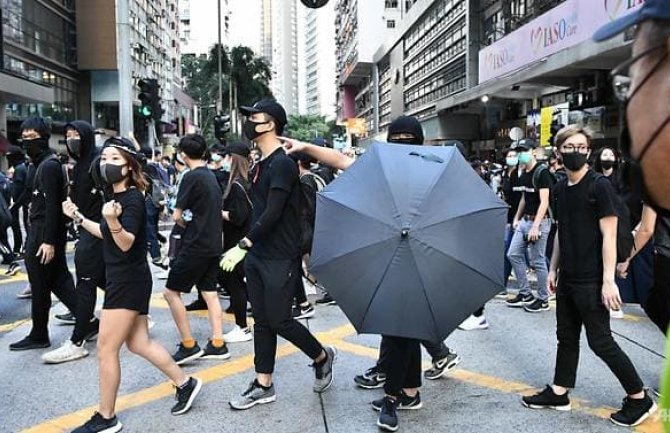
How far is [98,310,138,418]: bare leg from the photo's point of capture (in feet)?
12.3

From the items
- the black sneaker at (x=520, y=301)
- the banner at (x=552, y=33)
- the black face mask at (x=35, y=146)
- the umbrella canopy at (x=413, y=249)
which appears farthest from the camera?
the banner at (x=552, y=33)

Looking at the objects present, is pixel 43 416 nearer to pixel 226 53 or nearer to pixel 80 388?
pixel 80 388

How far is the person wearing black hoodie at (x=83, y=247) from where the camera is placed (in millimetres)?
5207

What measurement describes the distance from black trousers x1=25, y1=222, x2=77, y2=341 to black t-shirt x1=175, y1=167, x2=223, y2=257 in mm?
1265

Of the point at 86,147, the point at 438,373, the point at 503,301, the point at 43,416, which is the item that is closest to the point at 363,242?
the point at 438,373

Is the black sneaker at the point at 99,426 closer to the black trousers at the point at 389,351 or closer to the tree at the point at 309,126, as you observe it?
the black trousers at the point at 389,351

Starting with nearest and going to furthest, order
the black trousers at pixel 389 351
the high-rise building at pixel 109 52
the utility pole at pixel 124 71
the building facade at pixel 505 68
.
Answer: the black trousers at pixel 389 351 → the building facade at pixel 505 68 → the utility pole at pixel 124 71 → the high-rise building at pixel 109 52

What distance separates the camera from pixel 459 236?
10.8 ft

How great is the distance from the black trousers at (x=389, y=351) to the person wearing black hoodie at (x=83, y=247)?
8.15 ft

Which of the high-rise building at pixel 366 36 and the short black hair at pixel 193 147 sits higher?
the high-rise building at pixel 366 36

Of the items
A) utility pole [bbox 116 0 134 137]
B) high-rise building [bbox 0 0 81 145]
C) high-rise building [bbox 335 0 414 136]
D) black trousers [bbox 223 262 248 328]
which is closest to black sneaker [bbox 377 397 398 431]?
black trousers [bbox 223 262 248 328]

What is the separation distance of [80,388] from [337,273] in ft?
8.29

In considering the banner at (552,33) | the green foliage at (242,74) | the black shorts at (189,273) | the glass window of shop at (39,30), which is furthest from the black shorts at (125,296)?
the green foliage at (242,74)

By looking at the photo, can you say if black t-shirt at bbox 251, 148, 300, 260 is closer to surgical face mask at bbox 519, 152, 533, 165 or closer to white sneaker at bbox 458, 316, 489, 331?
white sneaker at bbox 458, 316, 489, 331
